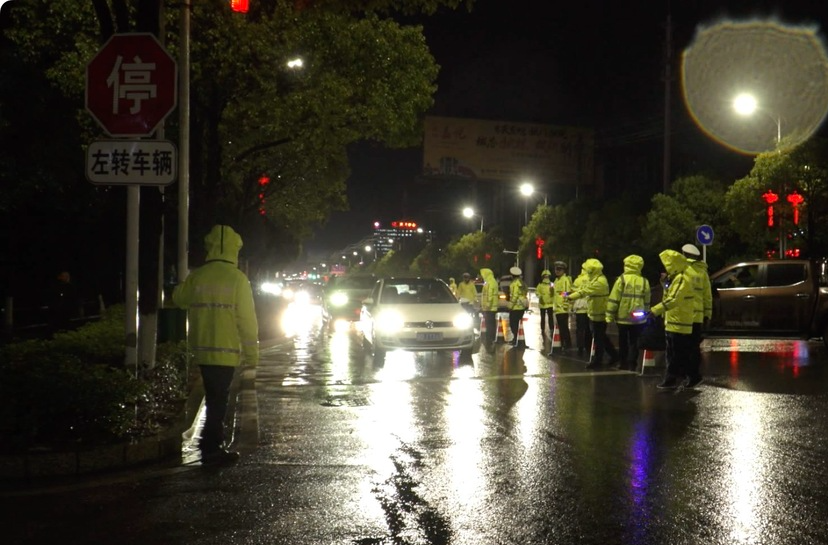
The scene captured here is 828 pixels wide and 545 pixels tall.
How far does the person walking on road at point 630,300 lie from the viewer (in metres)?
13.3

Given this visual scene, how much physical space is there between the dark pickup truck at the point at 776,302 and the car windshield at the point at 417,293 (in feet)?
16.3

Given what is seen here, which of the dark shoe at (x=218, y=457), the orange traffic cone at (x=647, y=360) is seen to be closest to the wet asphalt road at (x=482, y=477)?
the dark shoe at (x=218, y=457)

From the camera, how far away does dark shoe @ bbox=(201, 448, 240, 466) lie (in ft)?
23.1

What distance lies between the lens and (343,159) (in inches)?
1134

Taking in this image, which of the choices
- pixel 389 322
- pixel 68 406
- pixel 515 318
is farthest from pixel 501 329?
pixel 68 406

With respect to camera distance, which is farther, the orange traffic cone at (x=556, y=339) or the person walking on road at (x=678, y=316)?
the orange traffic cone at (x=556, y=339)

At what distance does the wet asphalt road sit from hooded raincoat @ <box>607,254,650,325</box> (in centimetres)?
209

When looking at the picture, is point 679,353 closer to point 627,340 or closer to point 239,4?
point 627,340

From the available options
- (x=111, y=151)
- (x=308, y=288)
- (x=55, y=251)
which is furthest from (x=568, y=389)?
(x=308, y=288)

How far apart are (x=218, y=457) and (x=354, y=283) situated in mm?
20639

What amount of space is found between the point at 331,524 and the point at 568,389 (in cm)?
669

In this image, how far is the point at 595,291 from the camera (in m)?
14.4

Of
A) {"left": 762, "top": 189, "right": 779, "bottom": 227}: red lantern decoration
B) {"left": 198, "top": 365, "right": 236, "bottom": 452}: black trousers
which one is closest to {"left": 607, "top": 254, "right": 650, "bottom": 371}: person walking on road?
A: {"left": 198, "top": 365, "right": 236, "bottom": 452}: black trousers

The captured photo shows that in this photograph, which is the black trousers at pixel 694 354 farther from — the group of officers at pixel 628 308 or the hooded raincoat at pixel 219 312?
the hooded raincoat at pixel 219 312
